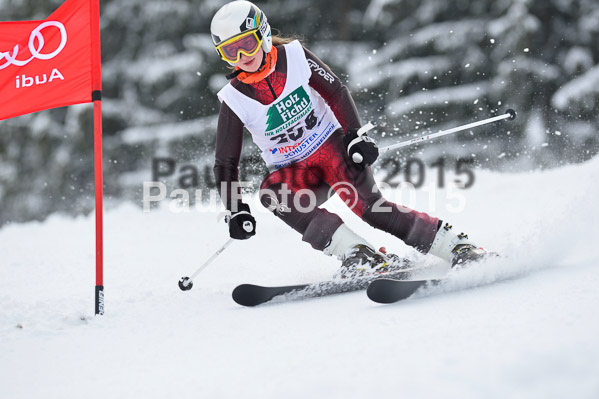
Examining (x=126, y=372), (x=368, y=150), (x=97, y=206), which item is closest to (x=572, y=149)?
(x=368, y=150)

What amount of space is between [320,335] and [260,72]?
5.40 ft

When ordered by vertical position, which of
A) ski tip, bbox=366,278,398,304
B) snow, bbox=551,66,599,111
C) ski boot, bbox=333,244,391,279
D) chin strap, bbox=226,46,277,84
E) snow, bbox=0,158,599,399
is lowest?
snow, bbox=0,158,599,399

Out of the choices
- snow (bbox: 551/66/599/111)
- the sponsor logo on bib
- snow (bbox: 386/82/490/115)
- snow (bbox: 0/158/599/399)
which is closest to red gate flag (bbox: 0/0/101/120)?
the sponsor logo on bib

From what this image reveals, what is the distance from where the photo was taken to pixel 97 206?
344cm

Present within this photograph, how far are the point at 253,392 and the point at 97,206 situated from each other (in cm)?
206

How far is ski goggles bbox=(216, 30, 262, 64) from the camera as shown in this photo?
10.4 ft

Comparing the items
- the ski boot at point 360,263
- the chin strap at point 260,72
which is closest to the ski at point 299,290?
the ski boot at point 360,263

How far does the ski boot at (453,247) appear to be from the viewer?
10.1 ft

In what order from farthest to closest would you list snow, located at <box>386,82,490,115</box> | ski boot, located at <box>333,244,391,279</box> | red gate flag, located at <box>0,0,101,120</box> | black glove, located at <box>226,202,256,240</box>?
1. snow, located at <box>386,82,490,115</box>
2. red gate flag, located at <box>0,0,101,120</box>
3. black glove, located at <box>226,202,256,240</box>
4. ski boot, located at <box>333,244,391,279</box>

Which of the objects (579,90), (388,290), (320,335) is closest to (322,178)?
(388,290)

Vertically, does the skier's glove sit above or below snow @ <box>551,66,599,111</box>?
below

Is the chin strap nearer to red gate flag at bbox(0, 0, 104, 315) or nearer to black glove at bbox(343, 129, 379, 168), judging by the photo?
black glove at bbox(343, 129, 379, 168)

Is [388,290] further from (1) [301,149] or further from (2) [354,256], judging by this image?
(1) [301,149]

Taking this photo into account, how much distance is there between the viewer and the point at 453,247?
3.20 metres
